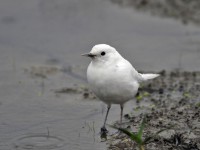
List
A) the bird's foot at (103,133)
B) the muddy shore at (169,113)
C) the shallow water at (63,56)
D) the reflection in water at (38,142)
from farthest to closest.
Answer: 1. the shallow water at (63,56)
2. the bird's foot at (103,133)
3. the reflection in water at (38,142)
4. the muddy shore at (169,113)

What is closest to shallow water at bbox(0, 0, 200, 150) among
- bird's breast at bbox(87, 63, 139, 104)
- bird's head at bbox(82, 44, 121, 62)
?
bird's breast at bbox(87, 63, 139, 104)

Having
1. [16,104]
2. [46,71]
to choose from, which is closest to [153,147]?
[16,104]

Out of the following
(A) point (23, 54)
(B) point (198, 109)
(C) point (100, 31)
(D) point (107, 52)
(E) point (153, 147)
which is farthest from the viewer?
(C) point (100, 31)

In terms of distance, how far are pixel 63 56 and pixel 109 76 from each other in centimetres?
376

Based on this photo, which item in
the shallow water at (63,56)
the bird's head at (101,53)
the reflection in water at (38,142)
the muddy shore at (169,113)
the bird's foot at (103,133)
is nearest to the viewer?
the muddy shore at (169,113)

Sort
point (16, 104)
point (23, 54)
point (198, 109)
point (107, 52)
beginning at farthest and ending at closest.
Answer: point (23, 54)
point (16, 104)
point (198, 109)
point (107, 52)

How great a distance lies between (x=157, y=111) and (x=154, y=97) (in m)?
0.73

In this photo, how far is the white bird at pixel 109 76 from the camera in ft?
22.5

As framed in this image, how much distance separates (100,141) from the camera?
23.2ft

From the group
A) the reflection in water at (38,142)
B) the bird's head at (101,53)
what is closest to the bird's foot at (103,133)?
the reflection in water at (38,142)

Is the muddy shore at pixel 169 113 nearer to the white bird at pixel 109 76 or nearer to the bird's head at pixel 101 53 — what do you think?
the white bird at pixel 109 76

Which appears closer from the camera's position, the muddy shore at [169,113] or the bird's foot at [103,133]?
the muddy shore at [169,113]

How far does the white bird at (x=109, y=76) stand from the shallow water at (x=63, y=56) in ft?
2.00

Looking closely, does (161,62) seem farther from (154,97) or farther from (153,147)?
(153,147)
